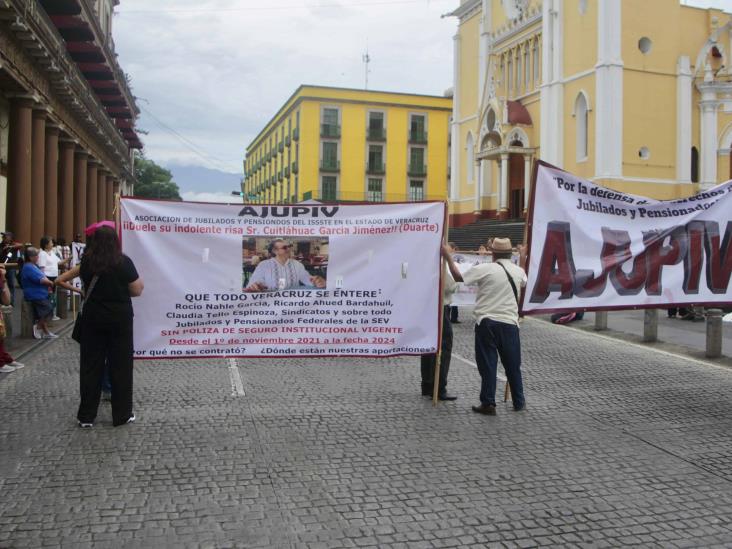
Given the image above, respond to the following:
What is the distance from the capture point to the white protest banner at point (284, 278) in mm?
6934

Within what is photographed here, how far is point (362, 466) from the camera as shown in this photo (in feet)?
17.5

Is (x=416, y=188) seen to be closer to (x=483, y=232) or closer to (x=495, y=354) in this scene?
(x=483, y=232)

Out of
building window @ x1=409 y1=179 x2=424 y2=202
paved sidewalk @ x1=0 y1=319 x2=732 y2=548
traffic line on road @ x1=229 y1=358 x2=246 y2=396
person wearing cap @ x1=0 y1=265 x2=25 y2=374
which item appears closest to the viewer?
paved sidewalk @ x1=0 y1=319 x2=732 y2=548

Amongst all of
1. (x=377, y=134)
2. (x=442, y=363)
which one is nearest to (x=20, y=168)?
(x=442, y=363)

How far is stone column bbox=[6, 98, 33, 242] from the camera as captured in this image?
20734 millimetres

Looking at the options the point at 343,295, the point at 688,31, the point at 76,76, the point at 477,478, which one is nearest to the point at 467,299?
the point at 343,295

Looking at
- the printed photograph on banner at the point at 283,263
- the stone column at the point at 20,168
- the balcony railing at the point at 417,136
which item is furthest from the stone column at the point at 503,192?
the printed photograph on banner at the point at 283,263

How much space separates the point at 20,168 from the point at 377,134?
4820 cm

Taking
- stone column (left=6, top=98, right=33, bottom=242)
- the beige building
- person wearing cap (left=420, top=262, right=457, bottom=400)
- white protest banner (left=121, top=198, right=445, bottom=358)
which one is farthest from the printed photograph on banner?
stone column (left=6, top=98, right=33, bottom=242)

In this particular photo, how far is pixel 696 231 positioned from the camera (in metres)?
8.00

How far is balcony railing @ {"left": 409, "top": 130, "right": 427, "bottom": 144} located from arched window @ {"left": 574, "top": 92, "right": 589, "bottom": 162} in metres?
33.0

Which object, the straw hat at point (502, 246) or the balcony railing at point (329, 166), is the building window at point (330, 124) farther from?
the straw hat at point (502, 246)

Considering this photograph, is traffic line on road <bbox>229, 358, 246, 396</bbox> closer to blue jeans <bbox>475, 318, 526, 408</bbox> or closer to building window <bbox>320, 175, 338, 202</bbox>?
blue jeans <bbox>475, 318, 526, 408</bbox>

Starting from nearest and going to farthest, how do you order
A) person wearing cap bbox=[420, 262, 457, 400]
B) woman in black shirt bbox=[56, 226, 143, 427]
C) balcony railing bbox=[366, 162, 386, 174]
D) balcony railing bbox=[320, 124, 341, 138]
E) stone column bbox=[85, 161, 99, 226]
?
woman in black shirt bbox=[56, 226, 143, 427]
person wearing cap bbox=[420, 262, 457, 400]
stone column bbox=[85, 161, 99, 226]
balcony railing bbox=[320, 124, 341, 138]
balcony railing bbox=[366, 162, 386, 174]
